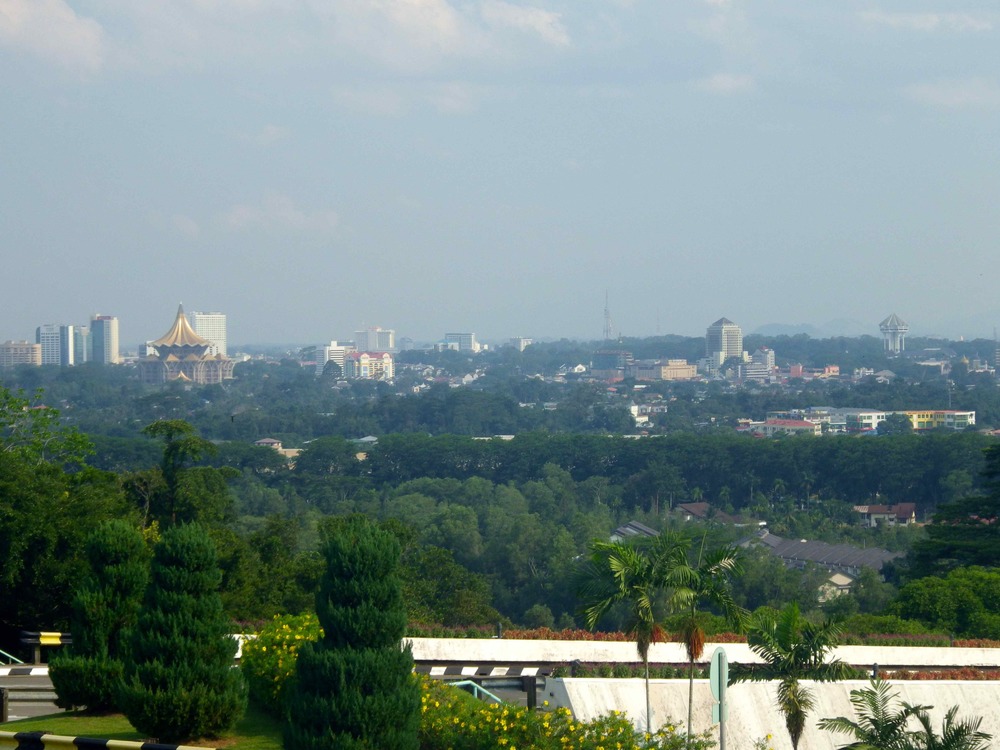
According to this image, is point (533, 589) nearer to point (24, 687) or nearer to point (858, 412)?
point (24, 687)

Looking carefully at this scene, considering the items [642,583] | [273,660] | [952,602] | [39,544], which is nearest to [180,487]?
[39,544]

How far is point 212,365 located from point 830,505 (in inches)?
5108

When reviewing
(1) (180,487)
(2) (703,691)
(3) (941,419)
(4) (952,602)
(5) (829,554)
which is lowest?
(5) (829,554)

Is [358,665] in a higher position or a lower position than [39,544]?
higher

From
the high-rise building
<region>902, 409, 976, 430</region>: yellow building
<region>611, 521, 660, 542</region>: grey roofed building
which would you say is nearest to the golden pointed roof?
the high-rise building

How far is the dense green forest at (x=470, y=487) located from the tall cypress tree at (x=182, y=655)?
549cm

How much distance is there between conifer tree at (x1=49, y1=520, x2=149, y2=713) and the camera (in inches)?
398

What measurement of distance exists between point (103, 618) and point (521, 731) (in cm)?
360

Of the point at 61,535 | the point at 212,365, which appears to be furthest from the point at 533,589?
the point at 212,365

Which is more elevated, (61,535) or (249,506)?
(61,535)

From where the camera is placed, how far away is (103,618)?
10.4m

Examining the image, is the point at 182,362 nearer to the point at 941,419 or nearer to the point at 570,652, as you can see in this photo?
the point at 941,419

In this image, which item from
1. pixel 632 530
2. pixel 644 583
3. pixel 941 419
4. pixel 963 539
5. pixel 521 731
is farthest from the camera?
pixel 941 419

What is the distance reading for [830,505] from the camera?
6788 cm
